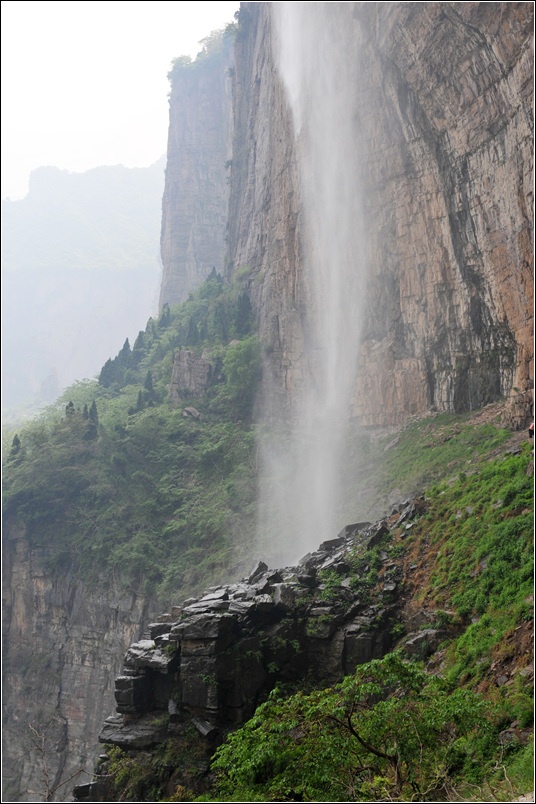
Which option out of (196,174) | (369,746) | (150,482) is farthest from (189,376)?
(196,174)

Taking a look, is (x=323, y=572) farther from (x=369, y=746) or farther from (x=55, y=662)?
(x=55, y=662)

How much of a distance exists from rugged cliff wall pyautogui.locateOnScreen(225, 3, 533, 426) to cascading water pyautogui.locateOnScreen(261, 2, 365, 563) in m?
0.91

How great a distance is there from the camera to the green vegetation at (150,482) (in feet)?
112

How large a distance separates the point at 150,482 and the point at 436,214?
64.0ft

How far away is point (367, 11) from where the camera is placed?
2825 cm

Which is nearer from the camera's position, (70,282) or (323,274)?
(323,274)

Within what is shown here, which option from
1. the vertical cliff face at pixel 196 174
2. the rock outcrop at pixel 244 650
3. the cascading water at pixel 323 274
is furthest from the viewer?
the vertical cliff face at pixel 196 174

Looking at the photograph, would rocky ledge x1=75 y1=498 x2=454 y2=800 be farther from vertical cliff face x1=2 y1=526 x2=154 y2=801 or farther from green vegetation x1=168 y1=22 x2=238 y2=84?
green vegetation x1=168 y1=22 x2=238 y2=84

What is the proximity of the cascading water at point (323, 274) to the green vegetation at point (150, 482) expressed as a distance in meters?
2.29

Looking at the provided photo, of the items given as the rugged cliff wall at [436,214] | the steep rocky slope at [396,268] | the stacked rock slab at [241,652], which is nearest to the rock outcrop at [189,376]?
the steep rocky slope at [396,268]

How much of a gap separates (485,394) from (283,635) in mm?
12223

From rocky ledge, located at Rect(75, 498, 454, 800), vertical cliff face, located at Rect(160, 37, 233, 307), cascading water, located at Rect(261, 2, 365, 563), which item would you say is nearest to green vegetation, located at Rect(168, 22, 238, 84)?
vertical cliff face, located at Rect(160, 37, 233, 307)

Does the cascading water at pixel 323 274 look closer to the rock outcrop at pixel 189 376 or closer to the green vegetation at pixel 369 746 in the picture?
the rock outcrop at pixel 189 376

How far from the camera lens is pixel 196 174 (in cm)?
8162
